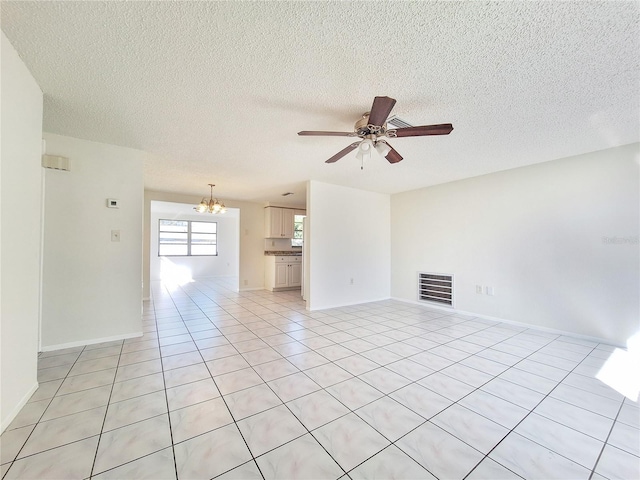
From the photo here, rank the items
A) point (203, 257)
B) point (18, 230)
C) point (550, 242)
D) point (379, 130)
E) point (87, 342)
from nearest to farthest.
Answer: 1. point (18, 230)
2. point (379, 130)
3. point (87, 342)
4. point (550, 242)
5. point (203, 257)

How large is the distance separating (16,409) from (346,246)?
Result: 420 centimetres

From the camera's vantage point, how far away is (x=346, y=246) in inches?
192

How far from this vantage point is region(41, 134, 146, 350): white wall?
2.66 meters

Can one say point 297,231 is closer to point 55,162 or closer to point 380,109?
point 55,162

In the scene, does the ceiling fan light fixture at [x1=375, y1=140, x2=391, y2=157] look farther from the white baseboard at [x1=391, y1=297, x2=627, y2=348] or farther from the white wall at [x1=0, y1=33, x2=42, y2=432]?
the white baseboard at [x1=391, y1=297, x2=627, y2=348]

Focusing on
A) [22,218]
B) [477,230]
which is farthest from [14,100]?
[477,230]

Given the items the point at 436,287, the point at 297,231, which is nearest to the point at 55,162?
the point at 297,231

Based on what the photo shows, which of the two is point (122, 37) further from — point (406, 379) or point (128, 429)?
point (406, 379)

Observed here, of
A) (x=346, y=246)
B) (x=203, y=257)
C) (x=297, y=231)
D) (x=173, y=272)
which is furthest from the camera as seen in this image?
(x=203, y=257)

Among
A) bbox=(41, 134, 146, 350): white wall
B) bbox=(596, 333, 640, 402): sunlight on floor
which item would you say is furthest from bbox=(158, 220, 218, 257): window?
bbox=(596, 333, 640, 402): sunlight on floor

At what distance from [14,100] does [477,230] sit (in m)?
5.16

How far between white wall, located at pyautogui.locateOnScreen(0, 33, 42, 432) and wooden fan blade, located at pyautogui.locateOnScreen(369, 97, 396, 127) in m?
2.14

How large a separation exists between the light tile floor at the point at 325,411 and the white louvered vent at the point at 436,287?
1.40 meters

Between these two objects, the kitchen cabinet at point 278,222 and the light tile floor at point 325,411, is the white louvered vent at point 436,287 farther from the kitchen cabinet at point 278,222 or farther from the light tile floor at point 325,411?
the kitchen cabinet at point 278,222
